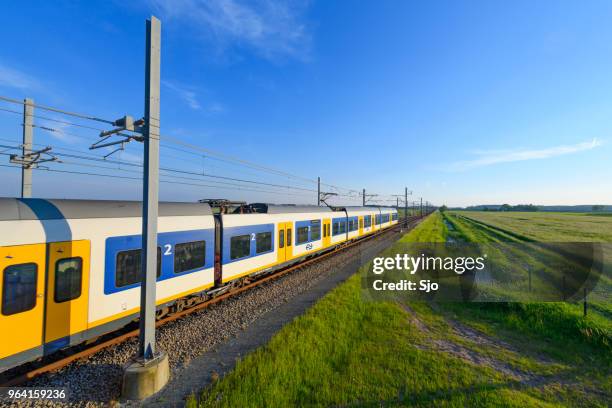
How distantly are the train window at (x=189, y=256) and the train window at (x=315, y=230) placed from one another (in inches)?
330

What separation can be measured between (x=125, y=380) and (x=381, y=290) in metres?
9.63

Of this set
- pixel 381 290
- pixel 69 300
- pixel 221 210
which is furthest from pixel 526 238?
pixel 69 300

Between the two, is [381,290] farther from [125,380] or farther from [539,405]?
[125,380]

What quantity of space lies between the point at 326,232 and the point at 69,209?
14.6 metres

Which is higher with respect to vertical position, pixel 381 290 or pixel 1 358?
pixel 1 358

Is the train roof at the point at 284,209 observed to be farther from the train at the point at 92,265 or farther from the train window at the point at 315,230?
the train at the point at 92,265

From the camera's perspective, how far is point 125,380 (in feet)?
16.3

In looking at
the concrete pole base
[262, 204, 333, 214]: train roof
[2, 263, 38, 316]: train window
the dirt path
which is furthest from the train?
the dirt path

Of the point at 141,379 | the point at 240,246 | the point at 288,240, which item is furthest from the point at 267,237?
the point at 141,379

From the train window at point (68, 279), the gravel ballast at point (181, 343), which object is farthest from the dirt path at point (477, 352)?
the train window at point (68, 279)

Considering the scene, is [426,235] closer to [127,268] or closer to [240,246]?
[240,246]

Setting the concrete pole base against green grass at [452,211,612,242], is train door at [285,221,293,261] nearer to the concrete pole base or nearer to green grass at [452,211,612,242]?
the concrete pole base

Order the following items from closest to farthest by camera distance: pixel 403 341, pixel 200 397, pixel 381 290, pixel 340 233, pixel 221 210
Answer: pixel 200 397, pixel 403 341, pixel 221 210, pixel 381 290, pixel 340 233

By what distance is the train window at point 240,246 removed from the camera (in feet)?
34.1
